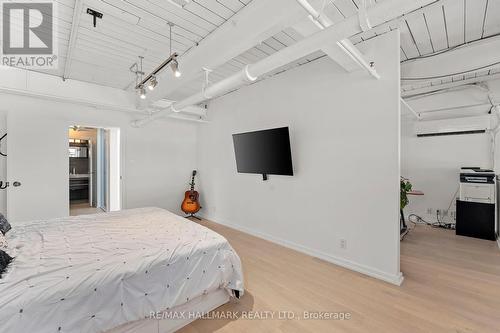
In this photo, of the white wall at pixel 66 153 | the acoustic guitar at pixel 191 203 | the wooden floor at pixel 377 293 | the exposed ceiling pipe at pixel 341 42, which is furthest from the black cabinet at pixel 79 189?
the exposed ceiling pipe at pixel 341 42

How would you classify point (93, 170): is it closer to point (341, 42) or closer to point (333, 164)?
point (333, 164)

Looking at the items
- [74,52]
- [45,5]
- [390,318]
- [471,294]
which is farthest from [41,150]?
[471,294]

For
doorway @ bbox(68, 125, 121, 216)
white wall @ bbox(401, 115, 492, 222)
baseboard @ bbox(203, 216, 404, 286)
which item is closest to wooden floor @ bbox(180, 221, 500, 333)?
baseboard @ bbox(203, 216, 404, 286)

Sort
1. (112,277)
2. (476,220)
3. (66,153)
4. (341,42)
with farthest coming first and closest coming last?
(476,220) < (66,153) < (341,42) < (112,277)

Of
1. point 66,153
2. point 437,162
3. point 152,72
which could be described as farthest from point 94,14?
point 437,162

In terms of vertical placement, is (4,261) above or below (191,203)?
above

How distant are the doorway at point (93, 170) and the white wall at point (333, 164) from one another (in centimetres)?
290

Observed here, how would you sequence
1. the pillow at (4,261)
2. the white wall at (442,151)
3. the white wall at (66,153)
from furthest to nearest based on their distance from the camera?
the white wall at (442,151) < the white wall at (66,153) < the pillow at (4,261)

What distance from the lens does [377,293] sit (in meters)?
2.30

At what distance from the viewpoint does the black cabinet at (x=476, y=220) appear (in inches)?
154

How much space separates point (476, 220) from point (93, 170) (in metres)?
9.19

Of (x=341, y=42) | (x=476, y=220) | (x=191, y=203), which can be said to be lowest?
(x=476, y=220)

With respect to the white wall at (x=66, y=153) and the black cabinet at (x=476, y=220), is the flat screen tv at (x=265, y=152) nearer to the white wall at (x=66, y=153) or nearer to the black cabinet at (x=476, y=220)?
the white wall at (x=66, y=153)

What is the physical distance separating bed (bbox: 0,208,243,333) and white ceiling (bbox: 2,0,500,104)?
7.06 ft
